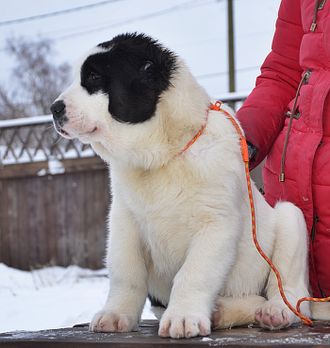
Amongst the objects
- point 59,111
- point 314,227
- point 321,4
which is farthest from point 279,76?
point 59,111

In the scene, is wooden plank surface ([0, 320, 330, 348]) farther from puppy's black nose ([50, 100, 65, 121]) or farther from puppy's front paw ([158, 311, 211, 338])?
puppy's black nose ([50, 100, 65, 121])

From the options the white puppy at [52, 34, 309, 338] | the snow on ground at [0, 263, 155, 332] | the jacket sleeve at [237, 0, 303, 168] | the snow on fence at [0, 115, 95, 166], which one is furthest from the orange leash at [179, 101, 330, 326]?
the snow on fence at [0, 115, 95, 166]

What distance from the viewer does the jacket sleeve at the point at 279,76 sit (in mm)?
2980

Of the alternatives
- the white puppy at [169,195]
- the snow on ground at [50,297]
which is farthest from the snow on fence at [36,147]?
the white puppy at [169,195]

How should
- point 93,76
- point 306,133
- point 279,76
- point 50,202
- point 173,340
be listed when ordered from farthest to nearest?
1. point 50,202
2. point 279,76
3. point 306,133
4. point 93,76
5. point 173,340

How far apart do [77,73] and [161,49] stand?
1.09 feet

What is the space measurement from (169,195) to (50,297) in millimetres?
4738

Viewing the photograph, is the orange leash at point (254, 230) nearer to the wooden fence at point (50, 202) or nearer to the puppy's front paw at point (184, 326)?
the puppy's front paw at point (184, 326)

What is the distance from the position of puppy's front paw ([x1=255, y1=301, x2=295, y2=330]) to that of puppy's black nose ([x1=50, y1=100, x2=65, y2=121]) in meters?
0.94

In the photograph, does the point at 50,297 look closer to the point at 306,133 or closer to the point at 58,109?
the point at 306,133

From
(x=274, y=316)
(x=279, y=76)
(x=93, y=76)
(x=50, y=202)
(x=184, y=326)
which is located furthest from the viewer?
(x=50, y=202)

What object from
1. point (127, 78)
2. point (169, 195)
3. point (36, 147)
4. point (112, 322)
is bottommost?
point (36, 147)

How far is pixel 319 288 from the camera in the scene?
2.81m

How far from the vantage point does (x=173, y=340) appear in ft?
5.99
